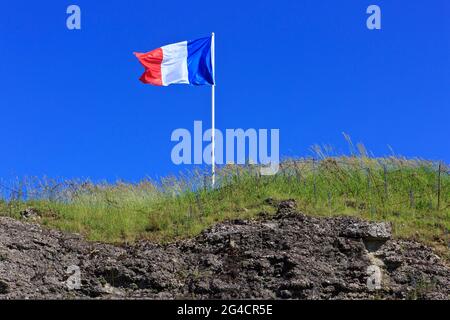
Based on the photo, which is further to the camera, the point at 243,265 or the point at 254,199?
the point at 254,199

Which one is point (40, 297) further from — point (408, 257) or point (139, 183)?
point (139, 183)

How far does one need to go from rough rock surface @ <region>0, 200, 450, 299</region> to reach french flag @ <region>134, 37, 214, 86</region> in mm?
7042

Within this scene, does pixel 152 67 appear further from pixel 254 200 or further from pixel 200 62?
pixel 254 200

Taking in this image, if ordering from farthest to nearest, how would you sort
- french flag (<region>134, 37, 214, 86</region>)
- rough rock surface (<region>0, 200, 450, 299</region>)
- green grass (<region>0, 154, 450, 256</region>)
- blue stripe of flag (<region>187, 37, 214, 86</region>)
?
french flag (<region>134, 37, 214, 86</region>) → blue stripe of flag (<region>187, 37, 214, 86</region>) → green grass (<region>0, 154, 450, 256</region>) → rough rock surface (<region>0, 200, 450, 299</region>)

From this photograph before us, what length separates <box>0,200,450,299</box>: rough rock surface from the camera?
31.1ft

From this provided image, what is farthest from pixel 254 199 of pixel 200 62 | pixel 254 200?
pixel 200 62

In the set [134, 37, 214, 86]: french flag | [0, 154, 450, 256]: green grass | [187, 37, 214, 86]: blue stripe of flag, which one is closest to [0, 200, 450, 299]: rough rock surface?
[0, 154, 450, 256]: green grass

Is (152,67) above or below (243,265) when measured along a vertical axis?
above

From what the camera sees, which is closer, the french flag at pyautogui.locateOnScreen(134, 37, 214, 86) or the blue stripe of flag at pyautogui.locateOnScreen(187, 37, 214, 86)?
the blue stripe of flag at pyautogui.locateOnScreen(187, 37, 214, 86)

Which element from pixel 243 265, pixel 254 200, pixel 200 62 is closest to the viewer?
pixel 243 265

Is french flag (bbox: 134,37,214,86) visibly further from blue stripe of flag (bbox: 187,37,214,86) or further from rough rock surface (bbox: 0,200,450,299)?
rough rock surface (bbox: 0,200,450,299)

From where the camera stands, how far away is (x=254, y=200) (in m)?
12.3

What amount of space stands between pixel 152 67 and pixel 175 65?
54 centimetres

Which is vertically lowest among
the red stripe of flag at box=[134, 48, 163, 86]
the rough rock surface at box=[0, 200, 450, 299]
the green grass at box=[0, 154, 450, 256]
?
the rough rock surface at box=[0, 200, 450, 299]
